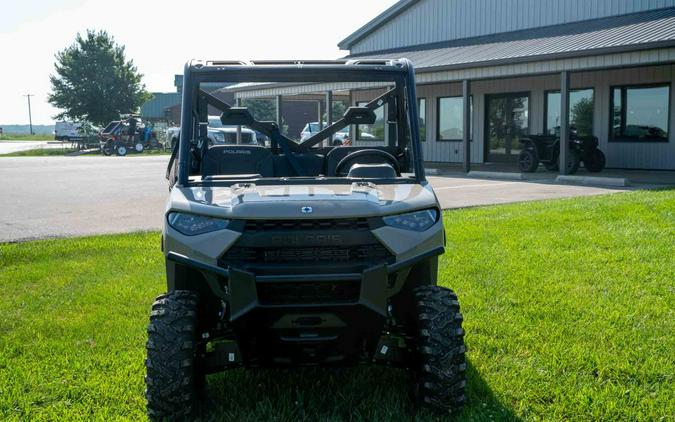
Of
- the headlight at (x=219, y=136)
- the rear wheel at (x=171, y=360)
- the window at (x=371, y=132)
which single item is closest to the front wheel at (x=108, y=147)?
the headlight at (x=219, y=136)

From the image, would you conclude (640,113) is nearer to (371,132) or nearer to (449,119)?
(449,119)

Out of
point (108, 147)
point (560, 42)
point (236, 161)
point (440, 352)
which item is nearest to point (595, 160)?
point (560, 42)

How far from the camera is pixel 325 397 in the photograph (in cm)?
412

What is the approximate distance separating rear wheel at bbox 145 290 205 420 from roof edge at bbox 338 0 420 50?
2665 cm

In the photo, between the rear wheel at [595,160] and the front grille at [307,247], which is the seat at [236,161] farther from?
the rear wheel at [595,160]

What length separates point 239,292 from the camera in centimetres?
342

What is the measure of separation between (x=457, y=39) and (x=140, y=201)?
54.2 ft

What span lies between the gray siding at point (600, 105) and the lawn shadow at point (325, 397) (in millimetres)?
16530

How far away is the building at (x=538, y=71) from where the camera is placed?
57.6 ft

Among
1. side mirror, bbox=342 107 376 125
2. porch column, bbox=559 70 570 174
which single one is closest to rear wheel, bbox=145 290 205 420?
side mirror, bbox=342 107 376 125

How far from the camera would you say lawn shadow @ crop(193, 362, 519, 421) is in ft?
12.7

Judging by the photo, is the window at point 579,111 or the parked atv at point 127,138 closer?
the window at point 579,111

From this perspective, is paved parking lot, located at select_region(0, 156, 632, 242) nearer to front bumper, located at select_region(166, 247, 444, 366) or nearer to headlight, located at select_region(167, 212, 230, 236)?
headlight, located at select_region(167, 212, 230, 236)

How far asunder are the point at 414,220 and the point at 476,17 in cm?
2410
